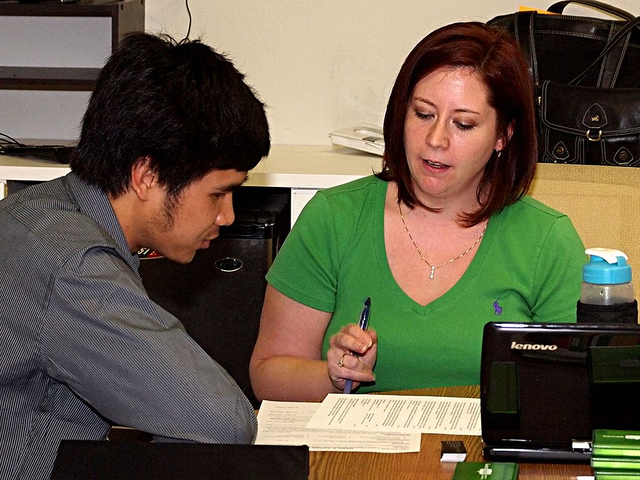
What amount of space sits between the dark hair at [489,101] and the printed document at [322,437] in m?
0.62

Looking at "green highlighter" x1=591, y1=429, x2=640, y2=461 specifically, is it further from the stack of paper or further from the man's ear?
the man's ear

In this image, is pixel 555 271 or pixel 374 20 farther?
pixel 374 20

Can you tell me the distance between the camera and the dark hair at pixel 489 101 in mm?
1750

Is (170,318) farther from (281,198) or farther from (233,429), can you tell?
(281,198)

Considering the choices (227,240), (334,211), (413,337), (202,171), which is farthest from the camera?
(227,240)

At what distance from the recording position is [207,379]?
3.90 ft

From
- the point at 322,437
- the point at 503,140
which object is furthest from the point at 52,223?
the point at 503,140

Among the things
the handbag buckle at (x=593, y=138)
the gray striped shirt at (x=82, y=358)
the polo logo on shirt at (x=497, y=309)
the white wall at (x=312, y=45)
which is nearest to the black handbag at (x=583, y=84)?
the handbag buckle at (x=593, y=138)

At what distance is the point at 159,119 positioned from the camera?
1.29 m

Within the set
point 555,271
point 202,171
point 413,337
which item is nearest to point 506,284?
point 555,271

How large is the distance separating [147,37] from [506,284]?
79 centimetres

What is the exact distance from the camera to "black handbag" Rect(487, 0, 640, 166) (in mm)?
2293

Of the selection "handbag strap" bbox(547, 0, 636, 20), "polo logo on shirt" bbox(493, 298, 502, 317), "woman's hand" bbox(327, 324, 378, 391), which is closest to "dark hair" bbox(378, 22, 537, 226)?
"polo logo on shirt" bbox(493, 298, 502, 317)

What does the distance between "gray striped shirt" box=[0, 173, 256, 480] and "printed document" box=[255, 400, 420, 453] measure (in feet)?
0.30
